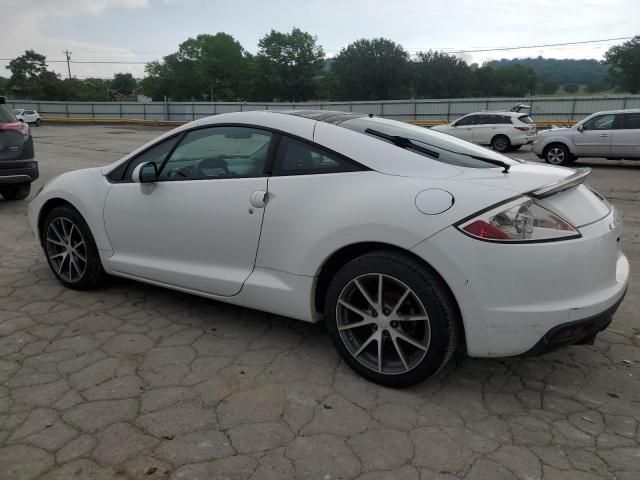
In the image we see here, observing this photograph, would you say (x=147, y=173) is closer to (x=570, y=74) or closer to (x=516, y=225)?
(x=516, y=225)

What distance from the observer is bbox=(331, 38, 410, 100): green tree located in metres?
92.2

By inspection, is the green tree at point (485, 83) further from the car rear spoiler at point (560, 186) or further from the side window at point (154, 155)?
the car rear spoiler at point (560, 186)

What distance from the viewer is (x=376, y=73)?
92.6 meters

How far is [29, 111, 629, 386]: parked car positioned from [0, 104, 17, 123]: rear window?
479cm

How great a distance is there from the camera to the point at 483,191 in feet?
8.21

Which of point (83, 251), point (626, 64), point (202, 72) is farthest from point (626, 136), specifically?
point (202, 72)

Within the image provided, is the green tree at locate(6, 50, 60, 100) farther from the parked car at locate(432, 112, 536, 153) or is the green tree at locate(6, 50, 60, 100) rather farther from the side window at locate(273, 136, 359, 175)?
the side window at locate(273, 136, 359, 175)

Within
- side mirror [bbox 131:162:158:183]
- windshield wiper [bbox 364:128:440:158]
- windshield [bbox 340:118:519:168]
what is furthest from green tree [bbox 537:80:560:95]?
side mirror [bbox 131:162:158:183]

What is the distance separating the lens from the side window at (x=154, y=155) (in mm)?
3625

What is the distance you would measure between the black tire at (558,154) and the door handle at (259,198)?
1303 cm

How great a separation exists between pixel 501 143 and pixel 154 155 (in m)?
17.3

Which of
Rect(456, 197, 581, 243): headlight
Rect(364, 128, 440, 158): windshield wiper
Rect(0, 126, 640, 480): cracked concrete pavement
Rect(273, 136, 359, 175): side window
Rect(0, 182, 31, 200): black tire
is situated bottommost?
Rect(0, 126, 640, 480): cracked concrete pavement

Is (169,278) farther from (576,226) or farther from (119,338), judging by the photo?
(576,226)

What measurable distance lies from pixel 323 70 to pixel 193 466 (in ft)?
323
